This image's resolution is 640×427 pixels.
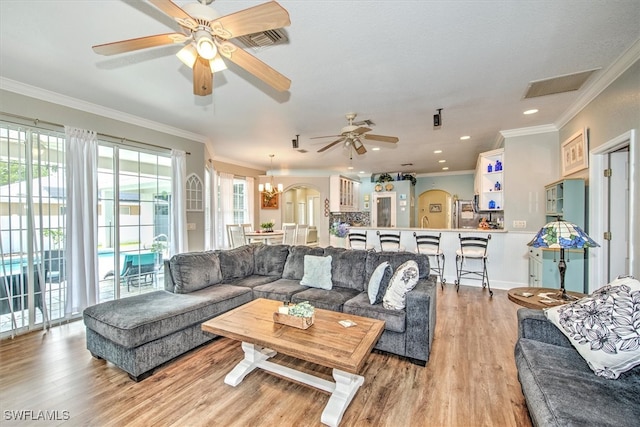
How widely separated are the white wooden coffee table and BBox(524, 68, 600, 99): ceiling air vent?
3.15 meters

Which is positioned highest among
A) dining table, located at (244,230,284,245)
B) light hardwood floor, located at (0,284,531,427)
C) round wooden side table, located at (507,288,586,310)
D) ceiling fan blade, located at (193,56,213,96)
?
ceiling fan blade, located at (193,56,213,96)

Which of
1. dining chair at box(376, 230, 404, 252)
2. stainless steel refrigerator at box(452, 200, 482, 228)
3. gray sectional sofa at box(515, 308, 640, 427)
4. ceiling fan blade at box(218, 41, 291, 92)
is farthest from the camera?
stainless steel refrigerator at box(452, 200, 482, 228)

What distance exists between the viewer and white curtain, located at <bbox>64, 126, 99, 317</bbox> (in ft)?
11.3

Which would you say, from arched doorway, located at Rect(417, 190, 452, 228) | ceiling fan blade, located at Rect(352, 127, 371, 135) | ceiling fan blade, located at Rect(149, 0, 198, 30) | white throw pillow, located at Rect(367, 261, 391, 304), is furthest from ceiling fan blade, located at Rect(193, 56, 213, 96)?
arched doorway, located at Rect(417, 190, 452, 228)

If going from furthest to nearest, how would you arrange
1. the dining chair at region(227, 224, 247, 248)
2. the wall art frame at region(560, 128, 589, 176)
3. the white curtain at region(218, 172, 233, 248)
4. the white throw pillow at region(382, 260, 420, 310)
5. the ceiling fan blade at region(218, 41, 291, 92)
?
the white curtain at region(218, 172, 233, 248) → the dining chair at region(227, 224, 247, 248) → the wall art frame at region(560, 128, 589, 176) → the white throw pillow at region(382, 260, 420, 310) → the ceiling fan blade at region(218, 41, 291, 92)

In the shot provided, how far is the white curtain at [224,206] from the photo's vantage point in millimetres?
6930

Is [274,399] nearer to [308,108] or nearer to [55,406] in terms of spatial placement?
[55,406]

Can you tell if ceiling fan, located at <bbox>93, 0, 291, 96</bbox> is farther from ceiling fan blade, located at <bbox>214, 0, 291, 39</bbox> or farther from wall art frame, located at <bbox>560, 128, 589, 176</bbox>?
wall art frame, located at <bbox>560, 128, 589, 176</bbox>

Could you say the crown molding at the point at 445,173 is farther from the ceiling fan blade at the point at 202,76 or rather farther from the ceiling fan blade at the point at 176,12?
the ceiling fan blade at the point at 176,12

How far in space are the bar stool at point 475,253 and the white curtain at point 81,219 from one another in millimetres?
5686

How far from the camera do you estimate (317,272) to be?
3.43 meters

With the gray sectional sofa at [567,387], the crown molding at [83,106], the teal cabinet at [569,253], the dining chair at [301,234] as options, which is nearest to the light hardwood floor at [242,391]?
the gray sectional sofa at [567,387]

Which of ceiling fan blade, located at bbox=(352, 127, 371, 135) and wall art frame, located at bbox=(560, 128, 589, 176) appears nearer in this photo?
wall art frame, located at bbox=(560, 128, 589, 176)

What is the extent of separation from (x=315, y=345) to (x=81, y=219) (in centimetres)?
356
